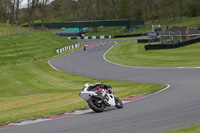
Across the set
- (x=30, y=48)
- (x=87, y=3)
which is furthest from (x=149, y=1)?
(x=30, y=48)

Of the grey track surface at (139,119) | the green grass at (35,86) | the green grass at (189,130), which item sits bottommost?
the green grass at (35,86)

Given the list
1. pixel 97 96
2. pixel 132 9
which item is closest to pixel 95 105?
pixel 97 96

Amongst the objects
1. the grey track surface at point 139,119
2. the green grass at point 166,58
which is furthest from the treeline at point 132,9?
the grey track surface at point 139,119

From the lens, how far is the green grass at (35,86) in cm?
1616

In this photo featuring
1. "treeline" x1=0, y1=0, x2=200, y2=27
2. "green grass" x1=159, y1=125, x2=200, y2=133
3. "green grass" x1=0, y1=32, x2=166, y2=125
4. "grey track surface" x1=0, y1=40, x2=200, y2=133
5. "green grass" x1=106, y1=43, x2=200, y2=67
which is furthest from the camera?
"treeline" x1=0, y1=0, x2=200, y2=27

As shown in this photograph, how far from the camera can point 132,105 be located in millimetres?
15250

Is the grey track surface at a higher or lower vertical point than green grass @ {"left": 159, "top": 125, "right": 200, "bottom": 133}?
lower

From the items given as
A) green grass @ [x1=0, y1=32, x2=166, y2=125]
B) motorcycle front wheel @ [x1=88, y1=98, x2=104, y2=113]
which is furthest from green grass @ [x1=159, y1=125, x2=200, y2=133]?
green grass @ [x1=0, y1=32, x2=166, y2=125]

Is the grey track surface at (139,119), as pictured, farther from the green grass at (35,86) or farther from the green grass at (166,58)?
the green grass at (166,58)

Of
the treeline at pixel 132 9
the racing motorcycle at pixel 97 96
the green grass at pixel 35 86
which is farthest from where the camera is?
the treeline at pixel 132 9

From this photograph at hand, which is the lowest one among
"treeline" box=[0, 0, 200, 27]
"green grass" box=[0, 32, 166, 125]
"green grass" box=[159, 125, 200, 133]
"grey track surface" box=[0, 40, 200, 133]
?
"green grass" box=[0, 32, 166, 125]

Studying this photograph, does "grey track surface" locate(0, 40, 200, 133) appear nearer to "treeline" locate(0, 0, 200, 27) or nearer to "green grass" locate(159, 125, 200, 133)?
"green grass" locate(159, 125, 200, 133)

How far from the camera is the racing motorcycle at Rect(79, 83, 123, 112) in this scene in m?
13.4

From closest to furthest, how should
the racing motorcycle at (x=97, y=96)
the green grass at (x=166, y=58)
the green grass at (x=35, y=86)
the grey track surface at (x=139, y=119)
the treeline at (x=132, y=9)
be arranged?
1. the grey track surface at (x=139, y=119)
2. the racing motorcycle at (x=97, y=96)
3. the green grass at (x=35, y=86)
4. the green grass at (x=166, y=58)
5. the treeline at (x=132, y=9)
